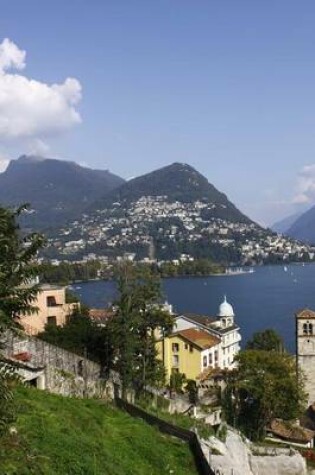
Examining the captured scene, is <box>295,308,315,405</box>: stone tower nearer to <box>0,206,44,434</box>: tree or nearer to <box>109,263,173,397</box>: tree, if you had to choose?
<box>109,263,173,397</box>: tree

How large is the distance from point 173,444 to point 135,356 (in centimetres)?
A: 1171

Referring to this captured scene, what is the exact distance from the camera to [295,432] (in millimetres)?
37312

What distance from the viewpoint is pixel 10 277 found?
9.86m

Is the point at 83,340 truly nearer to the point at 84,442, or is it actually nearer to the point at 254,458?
the point at 254,458

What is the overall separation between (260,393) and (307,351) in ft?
33.3

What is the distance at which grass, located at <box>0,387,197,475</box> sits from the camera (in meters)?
14.4

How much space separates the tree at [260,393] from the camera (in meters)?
37.0

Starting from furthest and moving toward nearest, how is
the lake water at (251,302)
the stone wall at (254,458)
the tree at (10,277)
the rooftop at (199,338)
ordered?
1. the lake water at (251,302)
2. the rooftop at (199,338)
3. the stone wall at (254,458)
4. the tree at (10,277)

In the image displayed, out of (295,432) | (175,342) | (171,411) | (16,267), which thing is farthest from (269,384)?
(16,267)

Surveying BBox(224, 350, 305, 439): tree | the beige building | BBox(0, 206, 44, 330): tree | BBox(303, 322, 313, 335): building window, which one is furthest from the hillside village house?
BBox(0, 206, 44, 330): tree

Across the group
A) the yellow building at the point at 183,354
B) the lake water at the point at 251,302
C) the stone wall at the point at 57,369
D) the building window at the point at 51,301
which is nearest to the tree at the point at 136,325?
the stone wall at the point at 57,369

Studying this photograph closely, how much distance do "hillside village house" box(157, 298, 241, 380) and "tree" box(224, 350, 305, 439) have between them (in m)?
8.88

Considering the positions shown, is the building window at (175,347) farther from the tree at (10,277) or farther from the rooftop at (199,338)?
the tree at (10,277)

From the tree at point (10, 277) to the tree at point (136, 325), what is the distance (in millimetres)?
19952
